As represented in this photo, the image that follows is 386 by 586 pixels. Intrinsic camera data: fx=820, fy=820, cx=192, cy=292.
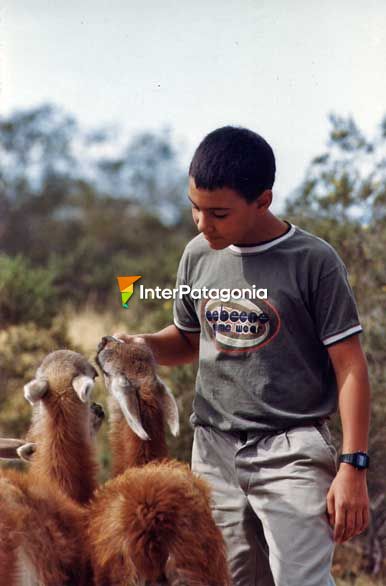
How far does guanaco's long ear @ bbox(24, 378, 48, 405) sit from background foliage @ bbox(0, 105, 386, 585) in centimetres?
81

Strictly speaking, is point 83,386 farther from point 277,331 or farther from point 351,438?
point 351,438

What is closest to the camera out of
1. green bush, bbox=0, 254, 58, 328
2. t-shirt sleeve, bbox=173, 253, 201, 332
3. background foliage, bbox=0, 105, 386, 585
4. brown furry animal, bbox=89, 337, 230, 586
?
brown furry animal, bbox=89, 337, 230, 586

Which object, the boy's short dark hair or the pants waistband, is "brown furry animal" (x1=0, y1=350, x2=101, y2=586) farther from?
the boy's short dark hair

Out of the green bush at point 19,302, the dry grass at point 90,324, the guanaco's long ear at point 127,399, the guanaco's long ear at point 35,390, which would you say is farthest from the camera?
the dry grass at point 90,324

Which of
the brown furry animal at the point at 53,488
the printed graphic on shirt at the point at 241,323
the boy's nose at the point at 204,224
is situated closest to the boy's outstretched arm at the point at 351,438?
the printed graphic on shirt at the point at 241,323

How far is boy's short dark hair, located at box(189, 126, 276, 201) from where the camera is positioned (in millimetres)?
3625

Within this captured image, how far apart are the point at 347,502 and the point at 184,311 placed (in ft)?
4.33

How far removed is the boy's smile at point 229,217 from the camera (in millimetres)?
3643

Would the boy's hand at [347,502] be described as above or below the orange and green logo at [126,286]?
below

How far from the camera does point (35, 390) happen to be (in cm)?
399

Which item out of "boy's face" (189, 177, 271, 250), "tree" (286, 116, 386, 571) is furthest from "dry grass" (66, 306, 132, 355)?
"boy's face" (189, 177, 271, 250)

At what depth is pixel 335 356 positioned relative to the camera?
3.62 m

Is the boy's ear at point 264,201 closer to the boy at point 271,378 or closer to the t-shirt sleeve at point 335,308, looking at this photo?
the boy at point 271,378

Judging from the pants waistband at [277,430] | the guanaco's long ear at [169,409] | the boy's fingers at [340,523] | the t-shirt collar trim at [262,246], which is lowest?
the boy's fingers at [340,523]
